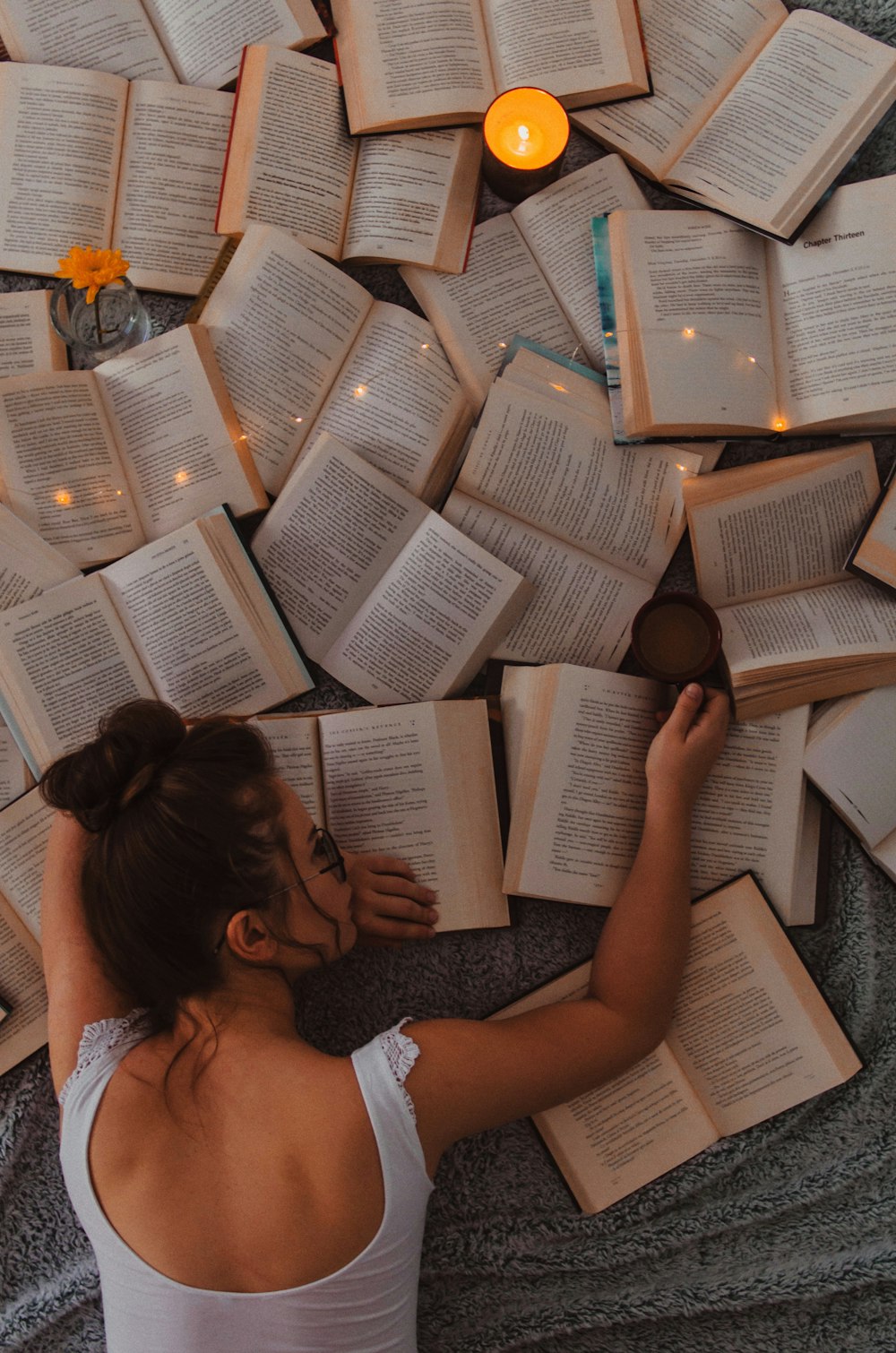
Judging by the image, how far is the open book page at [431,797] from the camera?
47.9 inches

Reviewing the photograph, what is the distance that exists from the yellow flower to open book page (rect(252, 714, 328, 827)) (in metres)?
0.58

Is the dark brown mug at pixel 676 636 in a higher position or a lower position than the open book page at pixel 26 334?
lower

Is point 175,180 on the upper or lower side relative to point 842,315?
upper

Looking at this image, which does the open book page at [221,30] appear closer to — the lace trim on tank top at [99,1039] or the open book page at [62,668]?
the open book page at [62,668]

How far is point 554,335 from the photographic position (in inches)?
51.9

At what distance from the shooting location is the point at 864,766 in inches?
47.8

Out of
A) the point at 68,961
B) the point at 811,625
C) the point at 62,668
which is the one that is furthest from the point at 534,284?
the point at 68,961

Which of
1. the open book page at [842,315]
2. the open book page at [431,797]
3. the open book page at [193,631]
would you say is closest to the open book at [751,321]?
the open book page at [842,315]

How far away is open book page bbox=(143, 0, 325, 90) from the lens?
135 cm

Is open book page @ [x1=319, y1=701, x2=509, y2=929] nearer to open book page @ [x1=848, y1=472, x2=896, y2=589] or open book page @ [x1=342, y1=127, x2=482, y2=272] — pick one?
open book page @ [x1=848, y1=472, x2=896, y2=589]

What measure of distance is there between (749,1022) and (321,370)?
1.02 meters

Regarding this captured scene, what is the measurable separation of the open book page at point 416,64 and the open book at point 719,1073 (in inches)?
43.3

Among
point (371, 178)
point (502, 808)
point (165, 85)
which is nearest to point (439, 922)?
point (502, 808)

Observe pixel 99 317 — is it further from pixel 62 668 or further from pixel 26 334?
pixel 62 668
